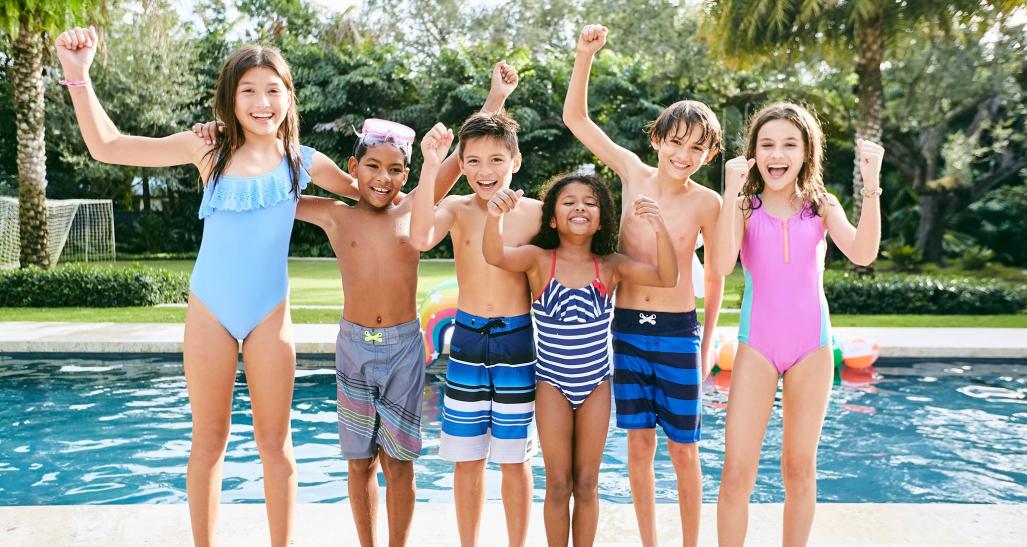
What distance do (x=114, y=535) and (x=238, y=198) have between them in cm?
171

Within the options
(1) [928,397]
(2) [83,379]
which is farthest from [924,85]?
(2) [83,379]

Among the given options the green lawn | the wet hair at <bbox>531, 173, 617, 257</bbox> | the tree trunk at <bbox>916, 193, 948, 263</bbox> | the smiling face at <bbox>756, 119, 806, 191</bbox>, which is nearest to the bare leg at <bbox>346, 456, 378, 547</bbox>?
the wet hair at <bbox>531, 173, 617, 257</bbox>

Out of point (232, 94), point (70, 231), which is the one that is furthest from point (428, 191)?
point (70, 231)

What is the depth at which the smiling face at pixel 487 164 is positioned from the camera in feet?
11.5

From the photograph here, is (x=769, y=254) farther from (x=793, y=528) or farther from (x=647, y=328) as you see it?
(x=793, y=528)

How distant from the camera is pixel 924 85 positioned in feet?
65.2

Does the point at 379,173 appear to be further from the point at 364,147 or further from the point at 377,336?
the point at 377,336

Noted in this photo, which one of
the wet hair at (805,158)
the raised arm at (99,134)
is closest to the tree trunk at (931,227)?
the wet hair at (805,158)

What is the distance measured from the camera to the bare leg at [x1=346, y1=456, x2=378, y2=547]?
3.50 meters

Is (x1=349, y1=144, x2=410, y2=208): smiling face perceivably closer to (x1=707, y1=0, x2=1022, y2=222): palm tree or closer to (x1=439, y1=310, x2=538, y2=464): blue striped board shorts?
(x1=439, y1=310, x2=538, y2=464): blue striped board shorts

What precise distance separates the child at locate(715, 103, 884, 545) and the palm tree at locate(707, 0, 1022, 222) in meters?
10.5

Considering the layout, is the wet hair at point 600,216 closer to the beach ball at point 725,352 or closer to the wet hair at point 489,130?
the wet hair at point 489,130

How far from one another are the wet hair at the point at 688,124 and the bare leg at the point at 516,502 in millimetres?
1546

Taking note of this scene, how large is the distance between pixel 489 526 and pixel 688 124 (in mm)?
2059
